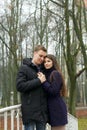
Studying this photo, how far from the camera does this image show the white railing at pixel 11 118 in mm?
5781

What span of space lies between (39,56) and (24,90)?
57 cm

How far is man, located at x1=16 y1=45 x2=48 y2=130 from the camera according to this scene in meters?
6.00

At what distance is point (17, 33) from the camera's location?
26625mm

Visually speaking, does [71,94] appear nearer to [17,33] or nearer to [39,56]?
[17,33]

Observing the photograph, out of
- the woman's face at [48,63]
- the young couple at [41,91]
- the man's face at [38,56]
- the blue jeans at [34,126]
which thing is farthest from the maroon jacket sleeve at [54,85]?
the blue jeans at [34,126]

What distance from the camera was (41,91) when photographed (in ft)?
20.1

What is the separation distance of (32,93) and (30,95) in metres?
0.04

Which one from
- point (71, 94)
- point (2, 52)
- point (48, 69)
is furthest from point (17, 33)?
point (48, 69)

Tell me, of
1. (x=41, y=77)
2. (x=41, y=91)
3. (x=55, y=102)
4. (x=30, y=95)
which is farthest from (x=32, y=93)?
(x=55, y=102)

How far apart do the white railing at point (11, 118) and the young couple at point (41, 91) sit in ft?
0.72

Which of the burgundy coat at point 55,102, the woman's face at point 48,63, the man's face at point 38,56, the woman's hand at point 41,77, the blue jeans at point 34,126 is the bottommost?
the blue jeans at point 34,126

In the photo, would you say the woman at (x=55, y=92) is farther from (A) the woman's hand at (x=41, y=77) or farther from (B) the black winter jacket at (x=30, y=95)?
(B) the black winter jacket at (x=30, y=95)

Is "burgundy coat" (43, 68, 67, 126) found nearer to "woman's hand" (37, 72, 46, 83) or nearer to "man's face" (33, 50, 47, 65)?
"woman's hand" (37, 72, 46, 83)

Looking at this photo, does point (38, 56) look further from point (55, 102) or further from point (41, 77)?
point (55, 102)
